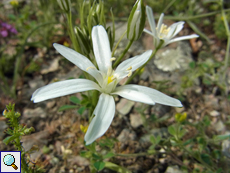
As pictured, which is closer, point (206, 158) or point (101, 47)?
point (101, 47)

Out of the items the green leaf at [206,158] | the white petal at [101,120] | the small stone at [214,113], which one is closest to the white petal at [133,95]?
the white petal at [101,120]

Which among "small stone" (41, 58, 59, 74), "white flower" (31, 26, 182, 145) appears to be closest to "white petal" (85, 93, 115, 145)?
"white flower" (31, 26, 182, 145)

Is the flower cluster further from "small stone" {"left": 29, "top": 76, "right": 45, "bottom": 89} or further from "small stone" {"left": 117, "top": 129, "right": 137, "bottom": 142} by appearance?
"small stone" {"left": 117, "top": 129, "right": 137, "bottom": 142}

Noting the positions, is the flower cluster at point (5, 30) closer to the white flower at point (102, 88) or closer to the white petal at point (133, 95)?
the white flower at point (102, 88)

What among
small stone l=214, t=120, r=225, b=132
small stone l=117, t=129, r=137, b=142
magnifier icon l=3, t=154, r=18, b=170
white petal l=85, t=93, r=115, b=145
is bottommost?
small stone l=117, t=129, r=137, b=142

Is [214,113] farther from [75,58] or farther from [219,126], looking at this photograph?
[75,58]

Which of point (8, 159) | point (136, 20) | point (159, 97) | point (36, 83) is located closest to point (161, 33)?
point (136, 20)
